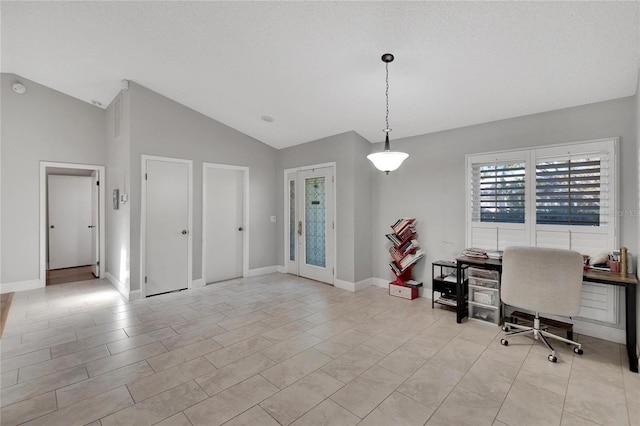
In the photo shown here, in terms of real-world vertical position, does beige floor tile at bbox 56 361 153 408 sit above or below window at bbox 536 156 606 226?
below

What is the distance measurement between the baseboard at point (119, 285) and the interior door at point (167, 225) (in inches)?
10.2

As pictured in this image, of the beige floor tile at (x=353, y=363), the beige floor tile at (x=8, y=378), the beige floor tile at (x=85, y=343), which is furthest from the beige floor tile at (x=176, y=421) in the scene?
the beige floor tile at (x=85, y=343)

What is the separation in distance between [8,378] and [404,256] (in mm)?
4470

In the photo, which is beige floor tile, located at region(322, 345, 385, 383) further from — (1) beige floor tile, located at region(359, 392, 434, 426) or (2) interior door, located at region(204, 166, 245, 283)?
(2) interior door, located at region(204, 166, 245, 283)

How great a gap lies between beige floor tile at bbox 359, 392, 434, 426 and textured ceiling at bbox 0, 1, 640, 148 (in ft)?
9.75

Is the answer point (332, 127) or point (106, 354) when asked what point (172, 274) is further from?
point (332, 127)

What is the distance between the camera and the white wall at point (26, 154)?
4828mm

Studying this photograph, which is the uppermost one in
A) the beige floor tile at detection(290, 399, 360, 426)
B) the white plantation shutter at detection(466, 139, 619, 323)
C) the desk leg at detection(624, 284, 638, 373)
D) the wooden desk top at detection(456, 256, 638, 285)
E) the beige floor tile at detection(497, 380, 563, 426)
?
the white plantation shutter at detection(466, 139, 619, 323)

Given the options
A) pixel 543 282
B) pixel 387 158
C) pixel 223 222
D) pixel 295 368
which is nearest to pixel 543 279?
pixel 543 282

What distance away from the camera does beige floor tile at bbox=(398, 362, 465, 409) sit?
2172mm

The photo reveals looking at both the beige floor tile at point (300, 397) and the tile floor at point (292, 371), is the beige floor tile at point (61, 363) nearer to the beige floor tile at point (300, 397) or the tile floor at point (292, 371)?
the tile floor at point (292, 371)

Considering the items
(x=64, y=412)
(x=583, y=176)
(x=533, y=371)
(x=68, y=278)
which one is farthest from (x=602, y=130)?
(x=68, y=278)

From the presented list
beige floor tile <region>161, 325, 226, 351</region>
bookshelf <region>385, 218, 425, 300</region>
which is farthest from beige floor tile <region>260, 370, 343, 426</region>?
bookshelf <region>385, 218, 425, 300</region>

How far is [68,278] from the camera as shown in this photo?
229 inches
